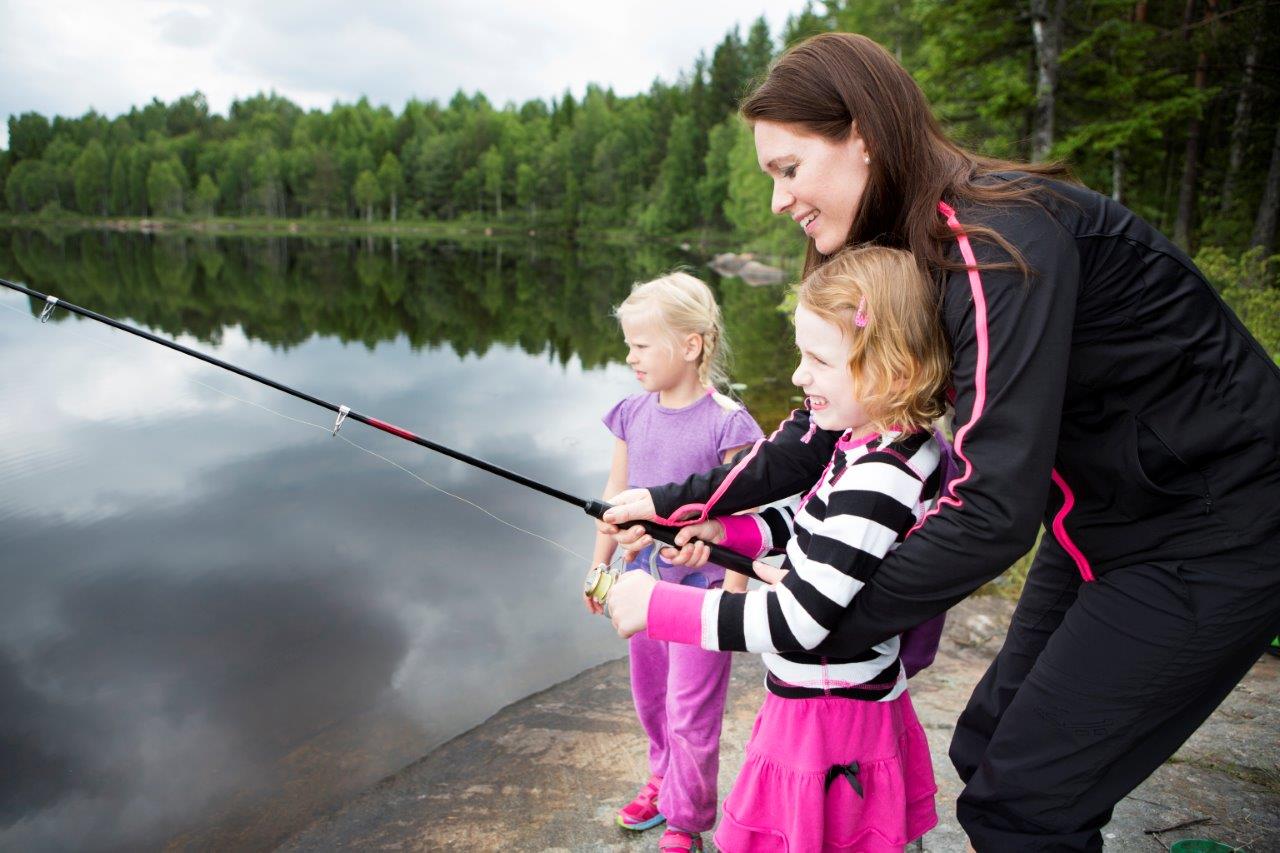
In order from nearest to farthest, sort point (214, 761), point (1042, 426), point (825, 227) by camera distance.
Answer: point (1042, 426)
point (825, 227)
point (214, 761)

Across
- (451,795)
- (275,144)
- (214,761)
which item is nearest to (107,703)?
(214,761)

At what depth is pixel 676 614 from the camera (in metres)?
1.67

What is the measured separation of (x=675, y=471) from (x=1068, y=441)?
138 centimetres

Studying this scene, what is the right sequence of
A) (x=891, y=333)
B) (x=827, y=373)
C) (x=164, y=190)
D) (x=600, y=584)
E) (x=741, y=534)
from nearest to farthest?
(x=891, y=333)
(x=827, y=373)
(x=600, y=584)
(x=741, y=534)
(x=164, y=190)

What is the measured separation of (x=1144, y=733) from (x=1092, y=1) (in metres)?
13.8

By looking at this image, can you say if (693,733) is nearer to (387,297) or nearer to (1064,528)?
(1064,528)

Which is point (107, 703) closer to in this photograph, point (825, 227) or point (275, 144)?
point (825, 227)

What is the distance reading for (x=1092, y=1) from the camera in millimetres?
12445

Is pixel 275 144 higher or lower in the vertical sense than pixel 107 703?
higher

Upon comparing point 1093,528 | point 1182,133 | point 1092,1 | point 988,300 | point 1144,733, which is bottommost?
point 1144,733

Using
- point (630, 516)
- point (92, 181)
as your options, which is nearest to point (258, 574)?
point (630, 516)

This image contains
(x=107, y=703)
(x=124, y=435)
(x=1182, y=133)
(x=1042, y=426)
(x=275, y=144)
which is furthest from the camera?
(x=275, y=144)

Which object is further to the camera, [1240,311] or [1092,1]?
[1092,1]

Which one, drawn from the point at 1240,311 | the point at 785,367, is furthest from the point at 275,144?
the point at 1240,311
